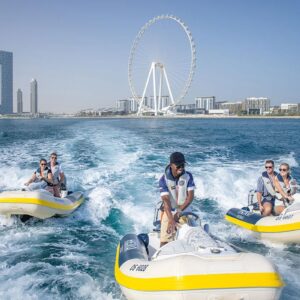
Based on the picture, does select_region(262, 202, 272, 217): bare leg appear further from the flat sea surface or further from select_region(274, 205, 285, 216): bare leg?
the flat sea surface

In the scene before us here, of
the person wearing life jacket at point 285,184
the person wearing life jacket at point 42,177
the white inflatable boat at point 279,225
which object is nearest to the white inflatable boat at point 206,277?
the white inflatable boat at point 279,225

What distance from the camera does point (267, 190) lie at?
24.1ft

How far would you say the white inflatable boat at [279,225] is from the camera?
245 inches

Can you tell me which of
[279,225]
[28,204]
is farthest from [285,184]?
[28,204]

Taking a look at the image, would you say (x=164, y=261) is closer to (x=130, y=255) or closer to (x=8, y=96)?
(x=130, y=255)

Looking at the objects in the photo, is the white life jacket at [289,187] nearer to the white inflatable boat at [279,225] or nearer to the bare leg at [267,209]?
the white inflatable boat at [279,225]

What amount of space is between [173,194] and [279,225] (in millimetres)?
2385

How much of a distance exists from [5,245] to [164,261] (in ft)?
12.4

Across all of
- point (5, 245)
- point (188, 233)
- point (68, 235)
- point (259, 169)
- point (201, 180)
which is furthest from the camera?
point (259, 169)

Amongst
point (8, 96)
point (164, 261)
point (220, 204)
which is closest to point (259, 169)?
point (220, 204)

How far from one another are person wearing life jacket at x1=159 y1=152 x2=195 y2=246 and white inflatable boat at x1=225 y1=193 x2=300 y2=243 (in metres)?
2.19

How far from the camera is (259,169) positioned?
1388 centimetres

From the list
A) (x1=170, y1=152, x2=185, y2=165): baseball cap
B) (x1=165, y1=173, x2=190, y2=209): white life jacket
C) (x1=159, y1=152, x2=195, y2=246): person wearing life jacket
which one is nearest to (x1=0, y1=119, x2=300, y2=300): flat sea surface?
(x1=159, y1=152, x2=195, y2=246): person wearing life jacket

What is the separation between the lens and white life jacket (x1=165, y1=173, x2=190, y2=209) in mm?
5050
